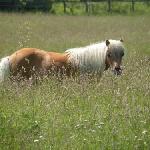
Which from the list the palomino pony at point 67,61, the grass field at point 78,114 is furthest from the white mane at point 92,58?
the grass field at point 78,114

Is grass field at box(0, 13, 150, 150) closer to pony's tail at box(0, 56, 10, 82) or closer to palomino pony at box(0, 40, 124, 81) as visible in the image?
palomino pony at box(0, 40, 124, 81)

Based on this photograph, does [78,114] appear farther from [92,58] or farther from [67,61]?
[67,61]

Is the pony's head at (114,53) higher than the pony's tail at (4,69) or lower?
higher

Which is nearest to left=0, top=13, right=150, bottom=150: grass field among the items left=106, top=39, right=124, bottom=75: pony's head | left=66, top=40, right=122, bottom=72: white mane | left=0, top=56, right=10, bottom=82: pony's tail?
left=106, top=39, right=124, bottom=75: pony's head

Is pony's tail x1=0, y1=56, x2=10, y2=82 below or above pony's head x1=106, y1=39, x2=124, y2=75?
below

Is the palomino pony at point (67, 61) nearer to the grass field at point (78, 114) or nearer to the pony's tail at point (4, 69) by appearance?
the pony's tail at point (4, 69)

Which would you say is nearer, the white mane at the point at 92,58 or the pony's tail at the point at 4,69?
the pony's tail at the point at 4,69

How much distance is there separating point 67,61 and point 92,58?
503 millimetres

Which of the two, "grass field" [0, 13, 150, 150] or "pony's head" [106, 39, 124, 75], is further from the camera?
"pony's head" [106, 39, 124, 75]

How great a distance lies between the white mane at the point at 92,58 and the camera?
9352mm

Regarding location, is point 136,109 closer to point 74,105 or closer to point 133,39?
point 74,105

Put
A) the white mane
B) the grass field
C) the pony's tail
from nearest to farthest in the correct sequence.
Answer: the grass field < the pony's tail < the white mane

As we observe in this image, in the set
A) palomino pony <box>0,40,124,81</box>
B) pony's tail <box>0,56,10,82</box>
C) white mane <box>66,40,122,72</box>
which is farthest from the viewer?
white mane <box>66,40,122,72</box>

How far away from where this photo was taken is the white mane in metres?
9.35
